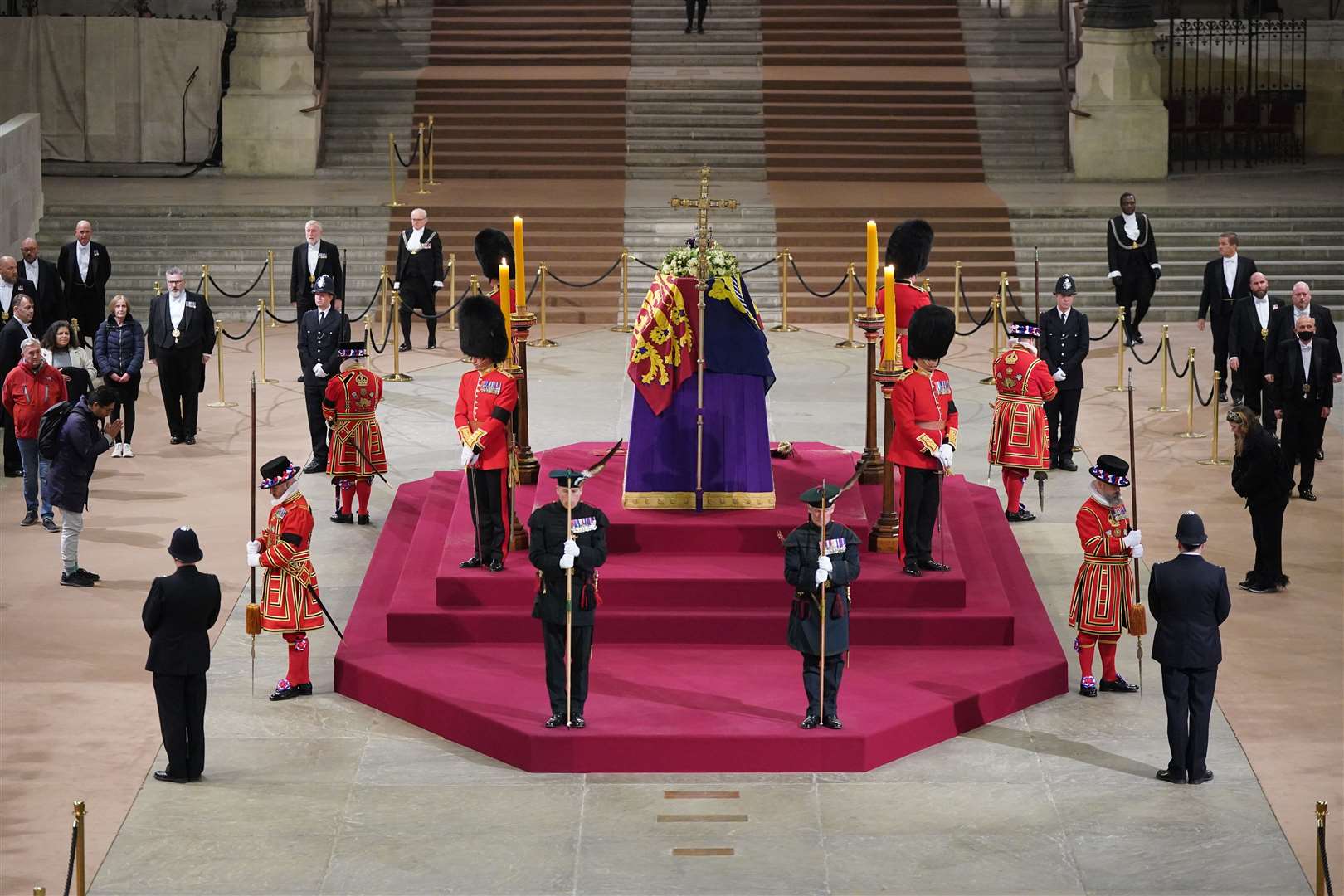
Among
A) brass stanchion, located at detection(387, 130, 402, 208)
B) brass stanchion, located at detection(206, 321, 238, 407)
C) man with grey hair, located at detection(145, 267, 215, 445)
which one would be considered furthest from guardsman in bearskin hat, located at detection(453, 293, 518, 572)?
brass stanchion, located at detection(387, 130, 402, 208)

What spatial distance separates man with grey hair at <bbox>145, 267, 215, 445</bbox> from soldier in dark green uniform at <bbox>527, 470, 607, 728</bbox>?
7.38m

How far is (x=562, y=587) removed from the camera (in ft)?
34.6

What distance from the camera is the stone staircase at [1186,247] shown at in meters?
23.5

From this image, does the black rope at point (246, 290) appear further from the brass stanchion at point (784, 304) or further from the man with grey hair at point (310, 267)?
A: the brass stanchion at point (784, 304)

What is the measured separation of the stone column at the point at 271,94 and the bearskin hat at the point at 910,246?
51.9 feet

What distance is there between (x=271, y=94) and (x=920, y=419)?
18299mm

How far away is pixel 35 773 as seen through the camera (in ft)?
34.2

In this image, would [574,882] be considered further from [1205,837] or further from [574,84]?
[574,84]

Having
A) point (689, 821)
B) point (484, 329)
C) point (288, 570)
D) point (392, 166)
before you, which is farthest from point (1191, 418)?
point (392, 166)

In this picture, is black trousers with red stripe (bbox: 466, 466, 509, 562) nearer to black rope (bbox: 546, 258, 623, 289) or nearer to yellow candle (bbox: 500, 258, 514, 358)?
yellow candle (bbox: 500, 258, 514, 358)

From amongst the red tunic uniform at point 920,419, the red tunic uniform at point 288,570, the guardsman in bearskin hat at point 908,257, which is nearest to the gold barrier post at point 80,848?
the red tunic uniform at point 288,570

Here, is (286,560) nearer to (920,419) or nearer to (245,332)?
(920,419)

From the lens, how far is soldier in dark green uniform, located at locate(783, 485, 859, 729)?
1047cm

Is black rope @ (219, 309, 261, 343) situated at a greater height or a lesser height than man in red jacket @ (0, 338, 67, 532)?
greater
